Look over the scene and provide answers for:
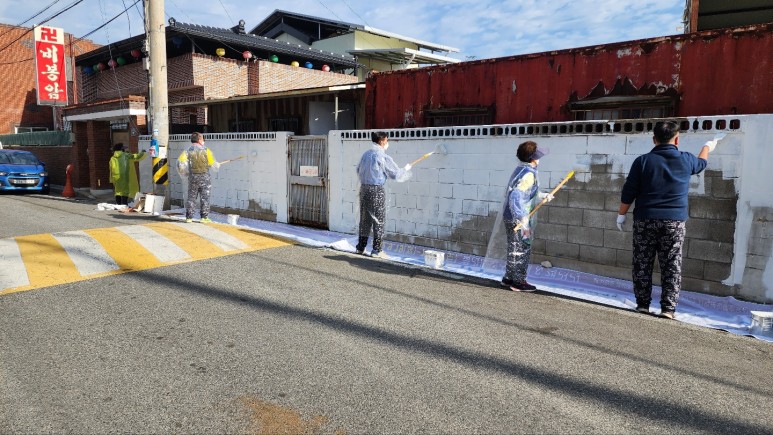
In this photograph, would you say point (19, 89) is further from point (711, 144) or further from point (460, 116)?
point (711, 144)

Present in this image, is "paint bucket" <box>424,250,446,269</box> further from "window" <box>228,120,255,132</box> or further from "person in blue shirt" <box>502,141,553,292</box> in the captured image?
"window" <box>228,120,255,132</box>

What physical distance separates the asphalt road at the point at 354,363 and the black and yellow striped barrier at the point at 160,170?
6.68m

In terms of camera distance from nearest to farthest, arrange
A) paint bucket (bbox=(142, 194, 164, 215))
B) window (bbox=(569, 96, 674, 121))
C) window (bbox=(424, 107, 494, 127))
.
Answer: window (bbox=(569, 96, 674, 121))
window (bbox=(424, 107, 494, 127))
paint bucket (bbox=(142, 194, 164, 215))

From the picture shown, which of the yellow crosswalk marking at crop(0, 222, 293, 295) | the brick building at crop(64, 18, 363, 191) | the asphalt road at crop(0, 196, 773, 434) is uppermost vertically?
the brick building at crop(64, 18, 363, 191)

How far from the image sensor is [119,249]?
713cm

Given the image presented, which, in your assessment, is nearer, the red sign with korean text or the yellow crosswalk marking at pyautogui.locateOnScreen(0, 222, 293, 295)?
the yellow crosswalk marking at pyautogui.locateOnScreen(0, 222, 293, 295)

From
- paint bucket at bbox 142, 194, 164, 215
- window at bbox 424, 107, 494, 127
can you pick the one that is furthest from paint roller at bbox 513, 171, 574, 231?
paint bucket at bbox 142, 194, 164, 215

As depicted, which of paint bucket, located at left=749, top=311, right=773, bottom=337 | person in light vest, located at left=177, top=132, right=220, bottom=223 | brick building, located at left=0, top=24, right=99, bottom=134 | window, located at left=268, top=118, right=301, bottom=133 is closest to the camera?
paint bucket, located at left=749, top=311, right=773, bottom=337

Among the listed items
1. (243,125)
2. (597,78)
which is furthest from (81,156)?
(597,78)

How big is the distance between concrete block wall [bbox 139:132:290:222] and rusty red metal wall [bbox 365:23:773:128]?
2442 millimetres

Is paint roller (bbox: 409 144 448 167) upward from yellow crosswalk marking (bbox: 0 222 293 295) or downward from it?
upward

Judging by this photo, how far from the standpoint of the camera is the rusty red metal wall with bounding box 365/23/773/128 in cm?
620

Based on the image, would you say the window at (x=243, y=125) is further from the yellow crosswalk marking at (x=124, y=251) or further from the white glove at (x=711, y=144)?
the white glove at (x=711, y=144)

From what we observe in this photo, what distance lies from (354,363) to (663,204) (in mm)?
3239
